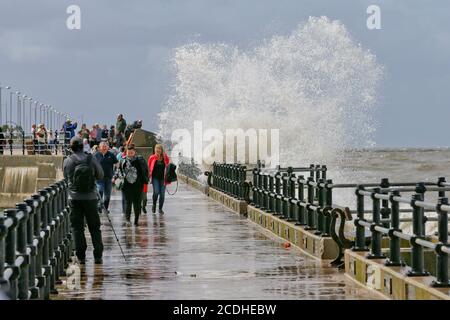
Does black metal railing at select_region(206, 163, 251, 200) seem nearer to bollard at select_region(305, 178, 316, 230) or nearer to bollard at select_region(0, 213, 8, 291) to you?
bollard at select_region(305, 178, 316, 230)

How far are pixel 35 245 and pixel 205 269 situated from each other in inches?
200

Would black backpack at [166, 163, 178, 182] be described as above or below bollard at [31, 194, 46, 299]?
above

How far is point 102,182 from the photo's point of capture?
29.3 m

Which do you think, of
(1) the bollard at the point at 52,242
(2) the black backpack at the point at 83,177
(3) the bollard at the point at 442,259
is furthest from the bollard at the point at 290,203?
(3) the bollard at the point at 442,259

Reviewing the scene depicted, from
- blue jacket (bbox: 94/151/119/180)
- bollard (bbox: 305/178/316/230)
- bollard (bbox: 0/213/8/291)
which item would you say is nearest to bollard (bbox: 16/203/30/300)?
bollard (bbox: 0/213/8/291)

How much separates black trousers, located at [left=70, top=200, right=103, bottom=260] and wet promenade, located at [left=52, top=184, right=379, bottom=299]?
267mm

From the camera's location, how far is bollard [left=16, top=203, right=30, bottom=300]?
34.9ft

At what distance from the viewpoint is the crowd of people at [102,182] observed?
54.7 ft

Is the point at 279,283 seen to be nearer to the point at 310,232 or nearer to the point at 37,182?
the point at 310,232

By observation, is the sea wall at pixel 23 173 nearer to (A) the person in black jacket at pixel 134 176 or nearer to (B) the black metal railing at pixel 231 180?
(B) the black metal railing at pixel 231 180

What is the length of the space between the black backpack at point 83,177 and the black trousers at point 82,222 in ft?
0.67
